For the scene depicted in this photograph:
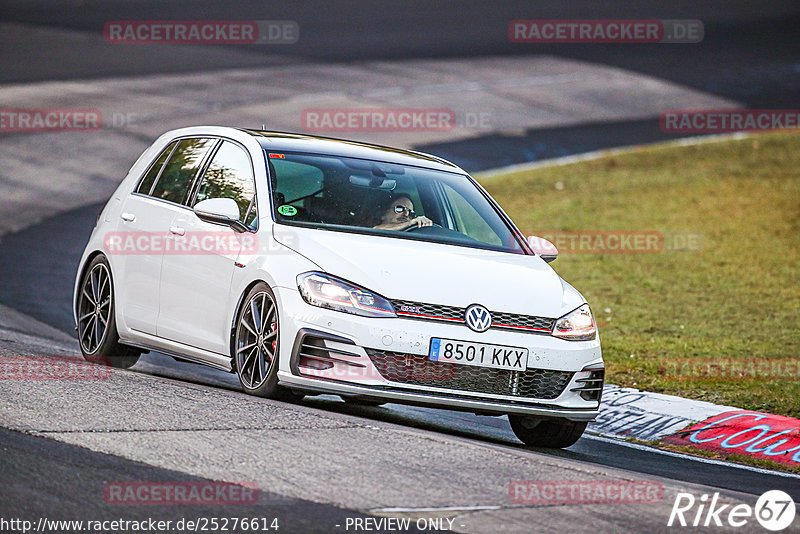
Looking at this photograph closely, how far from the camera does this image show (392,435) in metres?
7.32

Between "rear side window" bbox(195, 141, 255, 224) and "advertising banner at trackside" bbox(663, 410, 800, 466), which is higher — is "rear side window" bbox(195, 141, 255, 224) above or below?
above

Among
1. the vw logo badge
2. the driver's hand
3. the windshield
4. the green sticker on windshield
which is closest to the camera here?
the vw logo badge

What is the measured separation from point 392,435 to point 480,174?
15873 millimetres

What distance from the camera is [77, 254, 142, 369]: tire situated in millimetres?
9836

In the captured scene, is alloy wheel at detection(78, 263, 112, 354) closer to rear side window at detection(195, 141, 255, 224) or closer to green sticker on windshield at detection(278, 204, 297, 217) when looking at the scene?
rear side window at detection(195, 141, 255, 224)

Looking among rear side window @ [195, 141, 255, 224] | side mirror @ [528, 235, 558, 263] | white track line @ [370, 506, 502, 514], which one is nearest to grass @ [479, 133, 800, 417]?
side mirror @ [528, 235, 558, 263]

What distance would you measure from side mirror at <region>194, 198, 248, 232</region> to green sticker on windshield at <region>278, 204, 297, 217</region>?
0.81ft

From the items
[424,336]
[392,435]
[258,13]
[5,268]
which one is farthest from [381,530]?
[258,13]

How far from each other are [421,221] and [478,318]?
130 cm

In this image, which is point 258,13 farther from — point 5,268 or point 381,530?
point 381,530

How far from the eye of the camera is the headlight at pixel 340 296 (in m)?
7.78

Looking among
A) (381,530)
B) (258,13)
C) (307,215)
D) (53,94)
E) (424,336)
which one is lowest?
(381,530)

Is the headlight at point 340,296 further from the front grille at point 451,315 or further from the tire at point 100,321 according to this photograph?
the tire at point 100,321

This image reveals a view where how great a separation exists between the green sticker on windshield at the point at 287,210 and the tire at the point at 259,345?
0.56m
